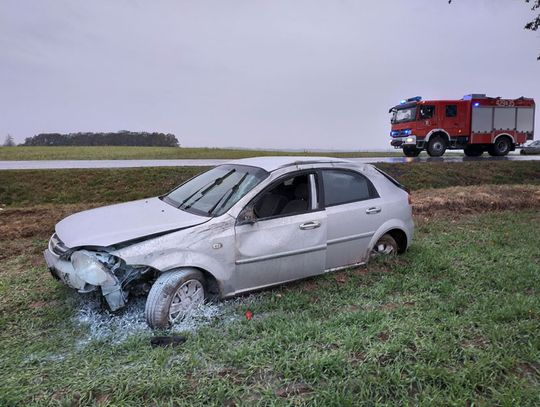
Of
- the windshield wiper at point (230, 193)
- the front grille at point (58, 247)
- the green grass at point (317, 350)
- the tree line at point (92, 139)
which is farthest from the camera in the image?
the tree line at point (92, 139)

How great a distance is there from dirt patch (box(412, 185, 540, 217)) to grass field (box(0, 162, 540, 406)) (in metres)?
3.56

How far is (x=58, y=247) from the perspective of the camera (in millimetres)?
3738

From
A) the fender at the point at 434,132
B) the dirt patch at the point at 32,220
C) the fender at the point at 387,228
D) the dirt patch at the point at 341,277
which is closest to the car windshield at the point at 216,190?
the dirt patch at the point at 341,277

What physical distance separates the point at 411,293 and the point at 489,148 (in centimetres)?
1984

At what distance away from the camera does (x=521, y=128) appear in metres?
21.2

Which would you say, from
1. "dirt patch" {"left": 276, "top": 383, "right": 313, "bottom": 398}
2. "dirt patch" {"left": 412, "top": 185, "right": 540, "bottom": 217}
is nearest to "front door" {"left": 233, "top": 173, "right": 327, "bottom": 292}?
"dirt patch" {"left": 276, "top": 383, "right": 313, "bottom": 398}

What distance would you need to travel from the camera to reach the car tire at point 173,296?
11.3ft

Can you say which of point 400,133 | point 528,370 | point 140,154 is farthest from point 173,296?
point 140,154

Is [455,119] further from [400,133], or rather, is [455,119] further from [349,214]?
[349,214]

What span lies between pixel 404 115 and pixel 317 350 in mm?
18467

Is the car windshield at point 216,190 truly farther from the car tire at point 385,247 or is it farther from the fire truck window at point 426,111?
the fire truck window at point 426,111

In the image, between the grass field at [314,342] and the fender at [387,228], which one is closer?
the grass field at [314,342]

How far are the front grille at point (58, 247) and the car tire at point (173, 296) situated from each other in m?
0.88

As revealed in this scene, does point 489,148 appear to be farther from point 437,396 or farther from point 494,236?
point 437,396
